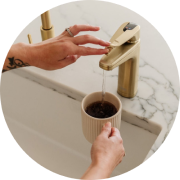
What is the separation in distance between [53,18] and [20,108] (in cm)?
35

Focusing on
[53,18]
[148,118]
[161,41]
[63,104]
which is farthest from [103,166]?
[53,18]

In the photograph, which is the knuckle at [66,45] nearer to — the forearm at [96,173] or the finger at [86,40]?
the finger at [86,40]

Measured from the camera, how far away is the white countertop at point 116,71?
2.40 ft

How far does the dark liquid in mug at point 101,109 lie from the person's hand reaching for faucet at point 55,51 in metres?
0.14

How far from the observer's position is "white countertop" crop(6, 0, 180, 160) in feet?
2.40

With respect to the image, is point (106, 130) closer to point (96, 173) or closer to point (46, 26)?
point (96, 173)

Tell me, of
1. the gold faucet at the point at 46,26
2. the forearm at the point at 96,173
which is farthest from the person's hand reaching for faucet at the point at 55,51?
the forearm at the point at 96,173

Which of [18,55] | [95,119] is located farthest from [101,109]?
[18,55]

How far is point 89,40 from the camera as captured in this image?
25.6 inches

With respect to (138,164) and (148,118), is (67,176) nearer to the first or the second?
(138,164)

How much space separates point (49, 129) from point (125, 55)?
46 cm

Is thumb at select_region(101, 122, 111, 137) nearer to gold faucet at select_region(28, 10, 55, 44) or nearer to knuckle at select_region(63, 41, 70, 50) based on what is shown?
knuckle at select_region(63, 41, 70, 50)

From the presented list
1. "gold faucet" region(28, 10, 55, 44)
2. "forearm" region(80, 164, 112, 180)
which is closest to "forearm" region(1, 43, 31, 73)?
"gold faucet" region(28, 10, 55, 44)

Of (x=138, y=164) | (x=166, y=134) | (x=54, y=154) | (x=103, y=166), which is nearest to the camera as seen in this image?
(x=103, y=166)
